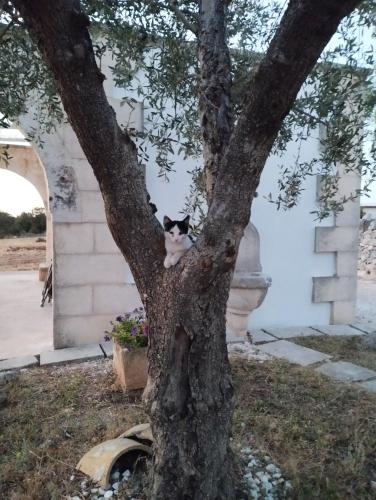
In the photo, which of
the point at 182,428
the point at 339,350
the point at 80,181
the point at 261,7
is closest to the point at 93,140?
the point at 182,428

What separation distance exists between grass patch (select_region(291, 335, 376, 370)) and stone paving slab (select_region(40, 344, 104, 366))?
2498 millimetres

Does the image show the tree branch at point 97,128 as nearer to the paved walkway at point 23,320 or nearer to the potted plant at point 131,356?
the potted plant at point 131,356

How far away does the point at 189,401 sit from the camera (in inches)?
81.9

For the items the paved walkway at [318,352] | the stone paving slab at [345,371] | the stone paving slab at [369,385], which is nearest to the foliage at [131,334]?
the paved walkway at [318,352]

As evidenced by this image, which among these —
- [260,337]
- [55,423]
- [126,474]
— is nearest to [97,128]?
[126,474]

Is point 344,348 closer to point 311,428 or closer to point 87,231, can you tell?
point 311,428

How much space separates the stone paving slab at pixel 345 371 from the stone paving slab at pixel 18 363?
2964 mm

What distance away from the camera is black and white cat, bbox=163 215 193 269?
207cm

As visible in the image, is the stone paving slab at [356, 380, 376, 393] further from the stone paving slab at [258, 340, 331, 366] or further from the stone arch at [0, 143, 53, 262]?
the stone arch at [0, 143, 53, 262]

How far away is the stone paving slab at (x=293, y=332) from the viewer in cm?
546

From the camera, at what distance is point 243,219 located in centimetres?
188

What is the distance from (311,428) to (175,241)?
1761mm

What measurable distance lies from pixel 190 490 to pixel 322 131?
485 centimetres

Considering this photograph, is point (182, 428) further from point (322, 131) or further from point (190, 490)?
point (322, 131)
